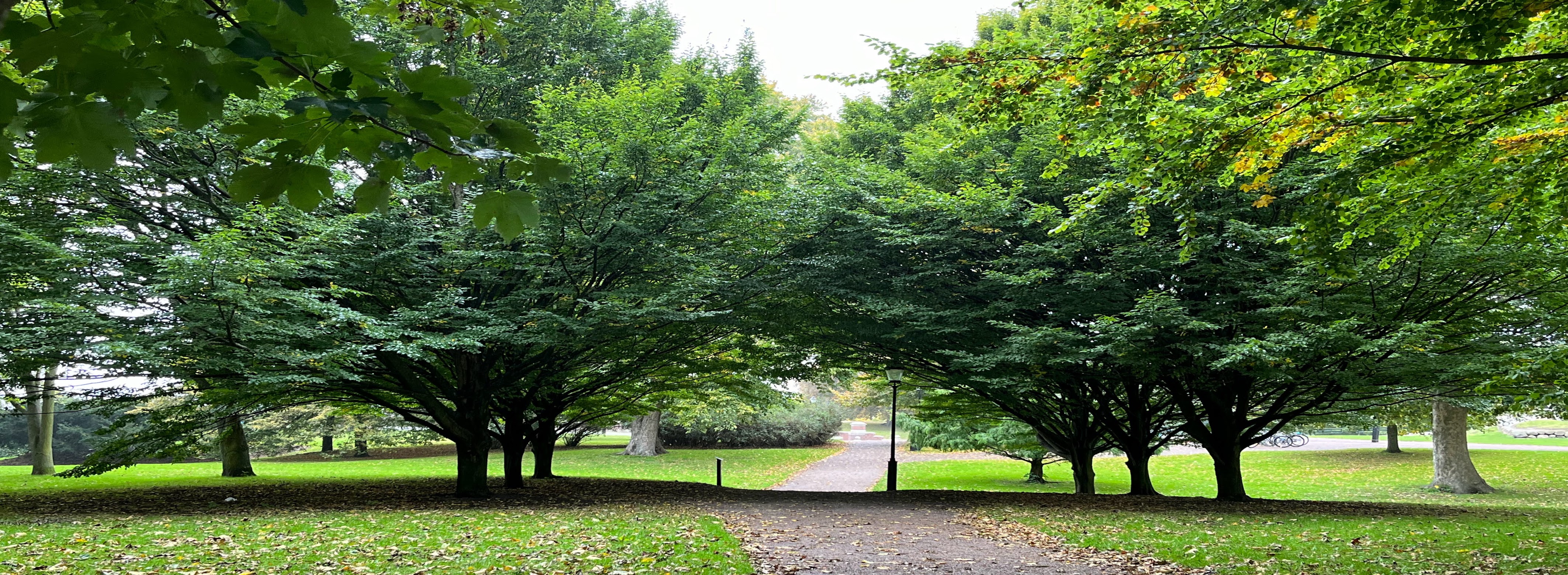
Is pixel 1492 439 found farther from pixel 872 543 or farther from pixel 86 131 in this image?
pixel 86 131

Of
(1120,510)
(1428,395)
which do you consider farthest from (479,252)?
(1428,395)

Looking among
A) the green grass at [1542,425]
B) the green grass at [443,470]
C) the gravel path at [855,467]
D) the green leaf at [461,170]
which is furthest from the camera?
the green grass at [1542,425]

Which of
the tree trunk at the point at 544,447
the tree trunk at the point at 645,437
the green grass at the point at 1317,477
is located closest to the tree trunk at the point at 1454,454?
the green grass at the point at 1317,477

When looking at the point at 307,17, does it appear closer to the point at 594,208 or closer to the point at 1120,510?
the point at 594,208

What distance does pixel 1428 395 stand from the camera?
40.4ft

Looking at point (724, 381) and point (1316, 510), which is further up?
point (724, 381)

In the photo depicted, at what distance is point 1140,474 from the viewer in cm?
1545

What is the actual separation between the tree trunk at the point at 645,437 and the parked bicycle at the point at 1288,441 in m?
22.9

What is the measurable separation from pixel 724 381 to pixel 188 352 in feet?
29.3

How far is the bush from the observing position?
1342 inches

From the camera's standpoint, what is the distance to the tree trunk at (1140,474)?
1538 cm

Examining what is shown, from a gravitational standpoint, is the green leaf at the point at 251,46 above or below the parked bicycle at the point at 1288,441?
above

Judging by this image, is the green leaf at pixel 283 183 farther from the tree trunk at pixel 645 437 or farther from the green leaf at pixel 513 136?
the tree trunk at pixel 645 437

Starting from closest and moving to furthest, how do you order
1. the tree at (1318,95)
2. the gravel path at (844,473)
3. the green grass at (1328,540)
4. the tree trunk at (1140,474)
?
the tree at (1318,95)
the green grass at (1328,540)
the tree trunk at (1140,474)
the gravel path at (844,473)
